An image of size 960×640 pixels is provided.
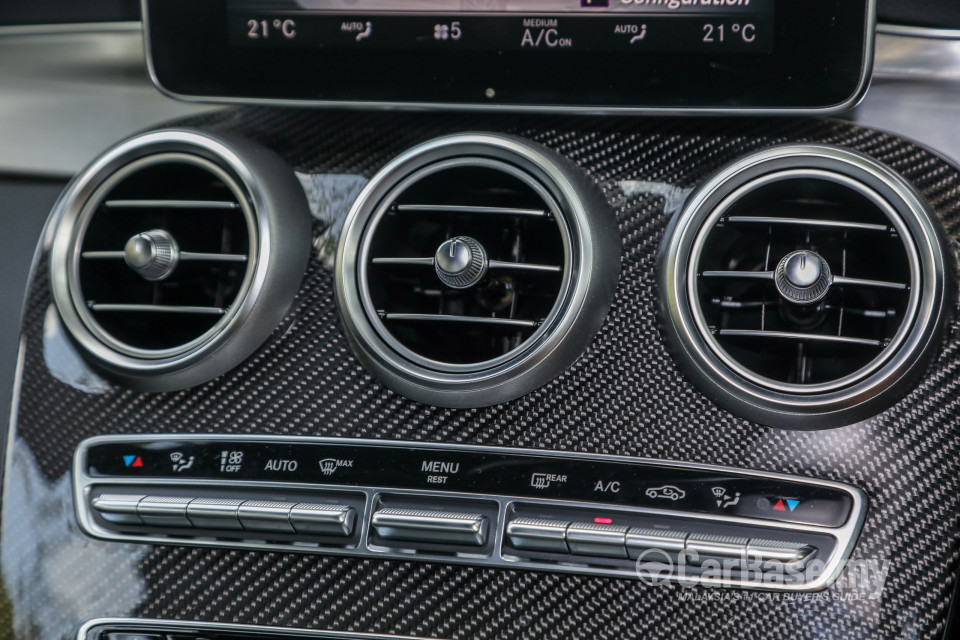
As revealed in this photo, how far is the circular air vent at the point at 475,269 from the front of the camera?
3.18 feet

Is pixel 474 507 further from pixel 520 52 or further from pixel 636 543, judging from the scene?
pixel 520 52

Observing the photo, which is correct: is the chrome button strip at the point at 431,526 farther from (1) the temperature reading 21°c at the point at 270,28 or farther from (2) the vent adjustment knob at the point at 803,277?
(1) the temperature reading 21°c at the point at 270,28

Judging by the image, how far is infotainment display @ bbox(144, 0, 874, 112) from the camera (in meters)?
0.95

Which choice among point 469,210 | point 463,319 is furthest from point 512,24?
point 463,319

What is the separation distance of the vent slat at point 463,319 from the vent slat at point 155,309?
0.22 meters

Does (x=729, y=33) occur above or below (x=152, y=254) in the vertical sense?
above

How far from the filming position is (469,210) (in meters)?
1.01

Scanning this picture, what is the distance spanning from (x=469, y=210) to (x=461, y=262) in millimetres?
87

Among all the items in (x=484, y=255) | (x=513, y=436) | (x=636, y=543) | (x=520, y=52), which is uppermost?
(x=520, y=52)

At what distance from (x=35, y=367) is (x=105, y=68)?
490 mm

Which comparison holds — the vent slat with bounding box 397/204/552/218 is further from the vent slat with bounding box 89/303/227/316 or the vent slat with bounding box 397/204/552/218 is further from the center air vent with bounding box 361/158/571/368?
the vent slat with bounding box 89/303/227/316

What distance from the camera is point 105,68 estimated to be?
1.32 meters

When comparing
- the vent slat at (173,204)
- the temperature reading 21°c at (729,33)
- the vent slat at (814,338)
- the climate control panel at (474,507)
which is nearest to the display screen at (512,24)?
the temperature reading 21°c at (729,33)

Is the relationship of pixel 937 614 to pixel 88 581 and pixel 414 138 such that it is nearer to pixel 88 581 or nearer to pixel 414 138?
pixel 414 138
